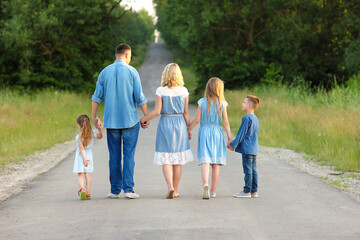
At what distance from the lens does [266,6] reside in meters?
33.7

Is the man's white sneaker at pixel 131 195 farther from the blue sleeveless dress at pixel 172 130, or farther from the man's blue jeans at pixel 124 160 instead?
the blue sleeveless dress at pixel 172 130

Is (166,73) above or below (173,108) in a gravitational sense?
above

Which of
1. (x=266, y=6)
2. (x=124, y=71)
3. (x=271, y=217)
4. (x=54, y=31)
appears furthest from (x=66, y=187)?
(x=266, y=6)

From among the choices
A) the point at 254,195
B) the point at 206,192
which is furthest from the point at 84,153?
the point at 254,195

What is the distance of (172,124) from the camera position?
8.00 metres

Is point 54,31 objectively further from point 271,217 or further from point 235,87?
point 271,217

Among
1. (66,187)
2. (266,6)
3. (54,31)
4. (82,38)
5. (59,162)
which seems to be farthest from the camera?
(266,6)

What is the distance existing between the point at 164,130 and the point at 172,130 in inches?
4.5

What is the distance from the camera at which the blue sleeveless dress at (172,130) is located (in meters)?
7.91

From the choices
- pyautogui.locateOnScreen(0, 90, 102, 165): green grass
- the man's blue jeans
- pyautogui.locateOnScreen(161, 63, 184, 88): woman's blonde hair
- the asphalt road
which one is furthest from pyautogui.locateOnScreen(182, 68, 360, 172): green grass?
pyautogui.locateOnScreen(0, 90, 102, 165): green grass

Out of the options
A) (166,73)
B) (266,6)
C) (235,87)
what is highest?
(266,6)

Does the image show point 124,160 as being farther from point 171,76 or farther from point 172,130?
point 171,76

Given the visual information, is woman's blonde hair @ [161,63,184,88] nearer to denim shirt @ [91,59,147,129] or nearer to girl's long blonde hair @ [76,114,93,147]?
denim shirt @ [91,59,147,129]

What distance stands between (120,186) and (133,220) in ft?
5.22
